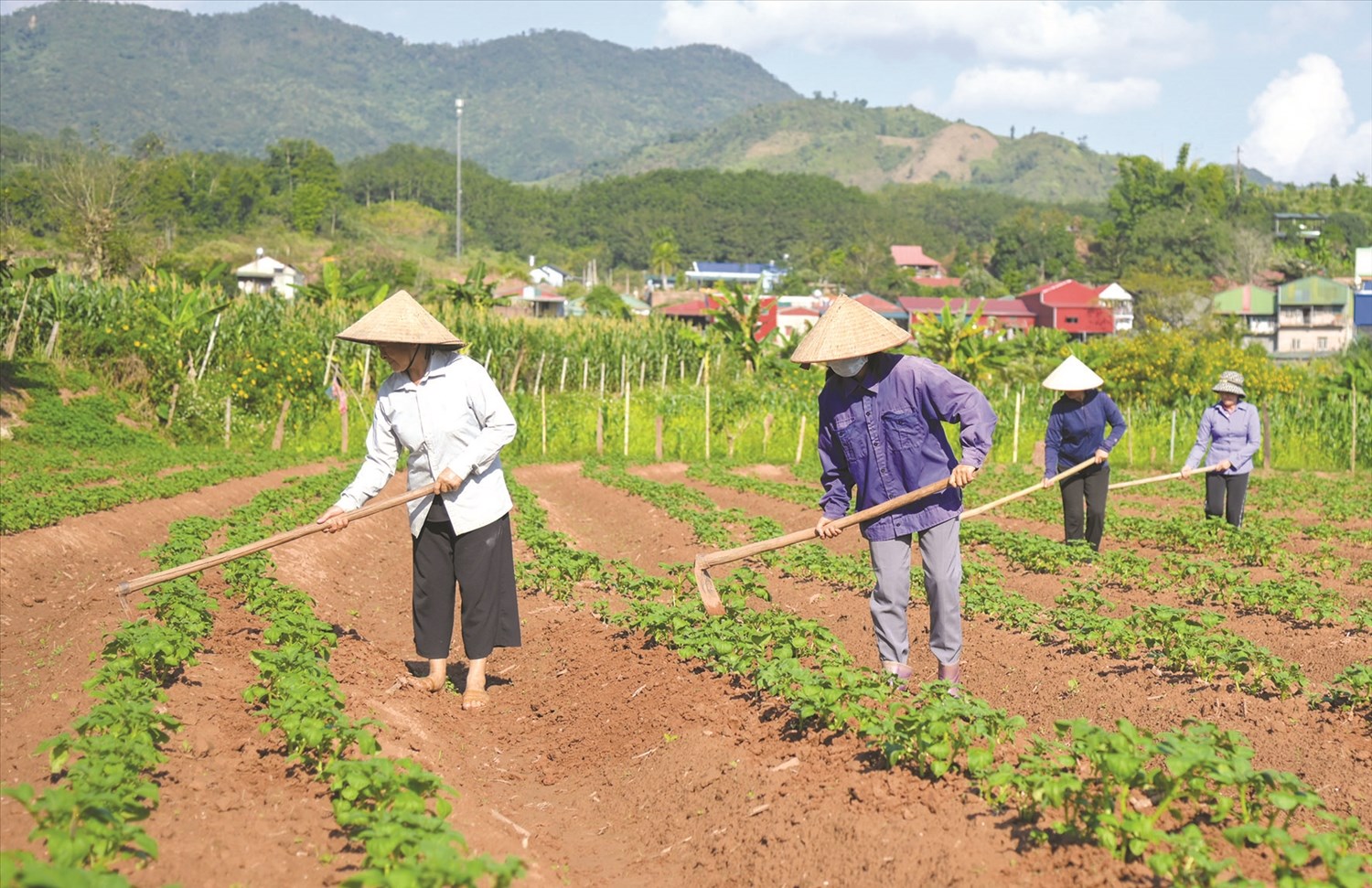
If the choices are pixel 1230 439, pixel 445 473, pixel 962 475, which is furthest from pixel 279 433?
pixel 962 475

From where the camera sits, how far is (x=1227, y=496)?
11289mm

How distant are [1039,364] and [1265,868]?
1180 inches

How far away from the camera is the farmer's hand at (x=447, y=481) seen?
6.07 metres

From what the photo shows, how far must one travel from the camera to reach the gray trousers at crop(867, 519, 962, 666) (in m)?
5.86

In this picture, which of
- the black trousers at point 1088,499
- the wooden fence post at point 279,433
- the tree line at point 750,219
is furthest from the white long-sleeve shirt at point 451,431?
the tree line at point 750,219

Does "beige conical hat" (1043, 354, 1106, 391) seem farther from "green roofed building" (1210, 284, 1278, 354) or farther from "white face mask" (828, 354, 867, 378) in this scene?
"green roofed building" (1210, 284, 1278, 354)

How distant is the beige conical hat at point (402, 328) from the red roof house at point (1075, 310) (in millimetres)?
76416

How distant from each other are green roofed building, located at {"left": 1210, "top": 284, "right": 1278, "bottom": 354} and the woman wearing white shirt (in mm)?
74273

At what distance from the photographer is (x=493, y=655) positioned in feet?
25.8

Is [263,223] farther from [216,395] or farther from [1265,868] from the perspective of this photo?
[1265,868]

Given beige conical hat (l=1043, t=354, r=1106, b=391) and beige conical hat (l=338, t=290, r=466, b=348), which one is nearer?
beige conical hat (l=338, t=290, r=466, b=348)

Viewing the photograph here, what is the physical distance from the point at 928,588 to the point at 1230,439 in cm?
Answer: 609

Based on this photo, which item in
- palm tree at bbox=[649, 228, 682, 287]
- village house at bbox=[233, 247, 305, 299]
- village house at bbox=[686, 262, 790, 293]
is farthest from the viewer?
palm tree at bbox=[649, 228, 682, 287]

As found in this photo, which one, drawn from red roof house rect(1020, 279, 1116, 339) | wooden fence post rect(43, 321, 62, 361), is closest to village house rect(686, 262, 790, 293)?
red roof house rect(1020, 279, 1116, 339)
